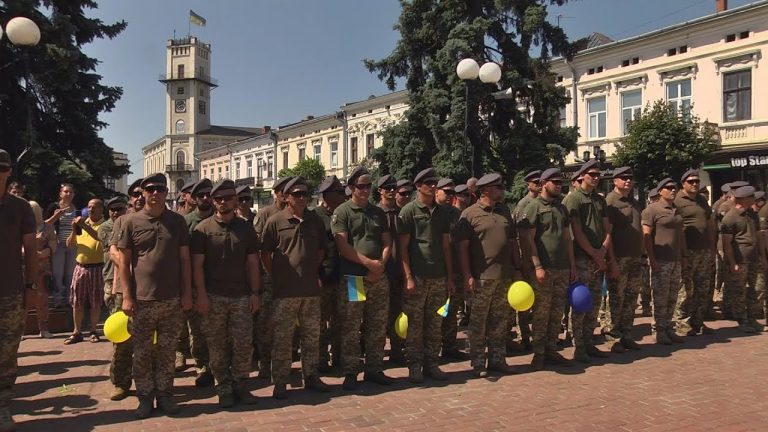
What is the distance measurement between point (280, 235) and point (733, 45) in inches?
948

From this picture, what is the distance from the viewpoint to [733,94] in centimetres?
2392

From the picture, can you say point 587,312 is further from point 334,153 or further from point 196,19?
point 196,19

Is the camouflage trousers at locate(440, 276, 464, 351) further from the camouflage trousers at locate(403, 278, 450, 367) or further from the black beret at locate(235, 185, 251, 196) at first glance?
the black beret at locate(235, 185, 251, 196)

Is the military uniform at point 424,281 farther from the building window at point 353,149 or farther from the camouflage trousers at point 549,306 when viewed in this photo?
the building window at point 353,149

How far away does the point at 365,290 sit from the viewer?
6.21 meters

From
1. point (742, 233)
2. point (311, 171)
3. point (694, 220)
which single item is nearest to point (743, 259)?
point (742, 233)

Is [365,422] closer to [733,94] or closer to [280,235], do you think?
[280,235]

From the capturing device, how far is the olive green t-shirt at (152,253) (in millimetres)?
5262

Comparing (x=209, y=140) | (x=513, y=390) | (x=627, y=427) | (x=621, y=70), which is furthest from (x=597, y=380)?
(x=209, y=140)

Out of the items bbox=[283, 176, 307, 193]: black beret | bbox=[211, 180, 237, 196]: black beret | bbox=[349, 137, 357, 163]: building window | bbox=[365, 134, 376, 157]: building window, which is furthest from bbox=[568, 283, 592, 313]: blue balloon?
bbox=[349, 137, 357, 163]: building window

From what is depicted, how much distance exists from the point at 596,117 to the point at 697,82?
5071 mm

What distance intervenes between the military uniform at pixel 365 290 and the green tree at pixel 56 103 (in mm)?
12684

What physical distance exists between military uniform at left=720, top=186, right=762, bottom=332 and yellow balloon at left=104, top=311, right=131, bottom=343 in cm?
802

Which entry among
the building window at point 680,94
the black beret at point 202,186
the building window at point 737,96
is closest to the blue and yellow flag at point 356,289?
the black beret at point 202,186
